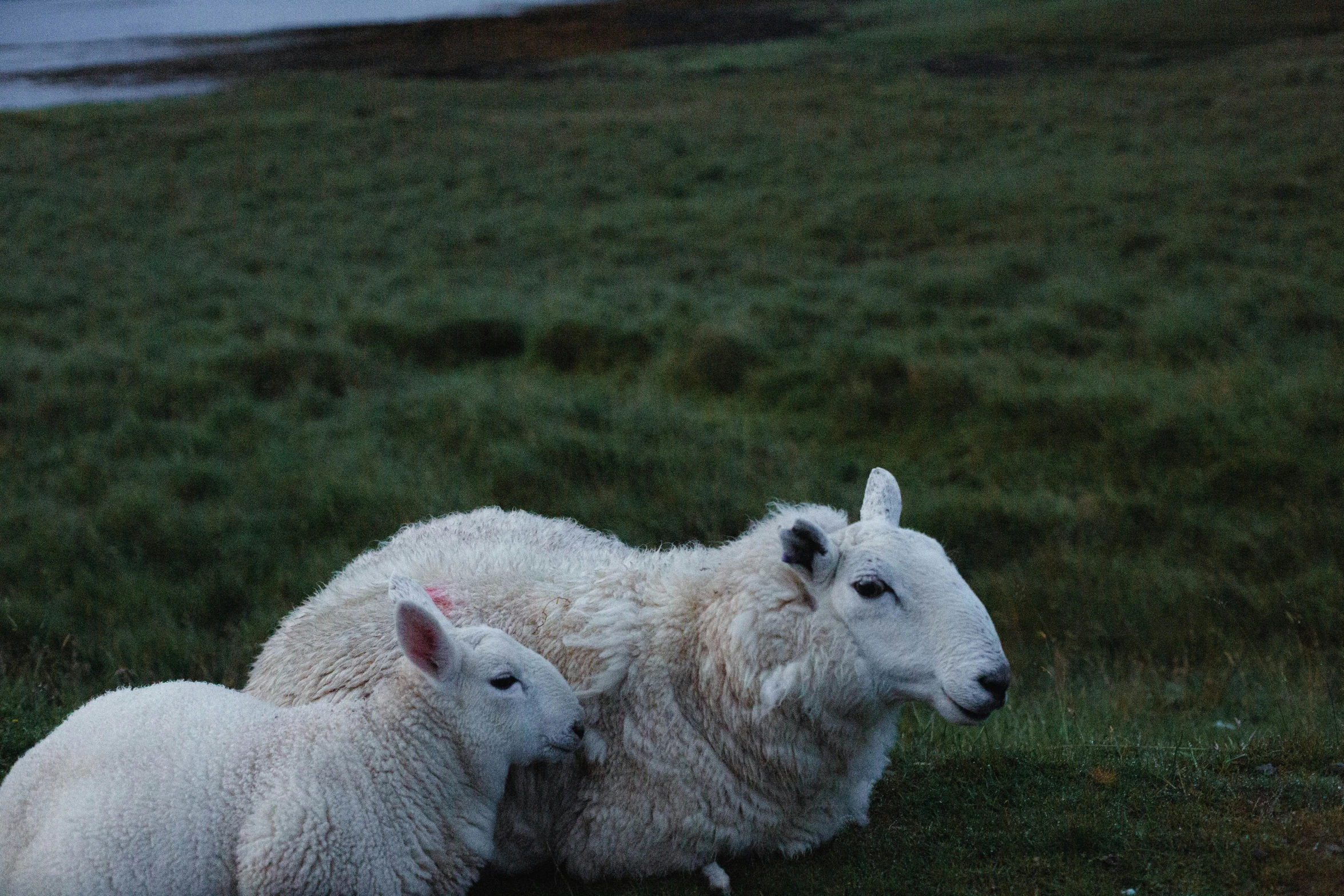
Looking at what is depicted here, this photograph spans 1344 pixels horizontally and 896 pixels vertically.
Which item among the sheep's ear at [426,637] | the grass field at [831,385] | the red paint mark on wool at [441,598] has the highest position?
the sheep's ear at [426,637]

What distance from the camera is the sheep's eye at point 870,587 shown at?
383cm

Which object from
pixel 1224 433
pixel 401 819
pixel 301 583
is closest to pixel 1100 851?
pixel 401 819

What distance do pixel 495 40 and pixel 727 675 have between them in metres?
32.4

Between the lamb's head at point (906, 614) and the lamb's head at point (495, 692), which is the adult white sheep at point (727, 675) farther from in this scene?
the lamb's head at point (495, 692)

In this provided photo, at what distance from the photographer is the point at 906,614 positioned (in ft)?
12.5

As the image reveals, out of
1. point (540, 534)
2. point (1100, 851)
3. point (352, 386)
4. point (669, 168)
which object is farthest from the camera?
point (669, 168)

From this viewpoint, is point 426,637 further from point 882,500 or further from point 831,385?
point 831,385

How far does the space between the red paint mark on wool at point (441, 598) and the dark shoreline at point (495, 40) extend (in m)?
28.1

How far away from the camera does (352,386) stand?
12805 millimetres

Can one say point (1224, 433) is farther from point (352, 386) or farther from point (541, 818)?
point (352, 386)

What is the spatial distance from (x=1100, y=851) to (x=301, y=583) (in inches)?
217

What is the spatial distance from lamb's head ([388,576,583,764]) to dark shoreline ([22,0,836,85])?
2876 cm

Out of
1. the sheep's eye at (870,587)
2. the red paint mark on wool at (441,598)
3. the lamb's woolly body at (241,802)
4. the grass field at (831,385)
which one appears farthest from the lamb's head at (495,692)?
the sheep's eye at (870,587)

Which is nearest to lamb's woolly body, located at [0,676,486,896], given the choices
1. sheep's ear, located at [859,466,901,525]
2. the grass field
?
the grass field
